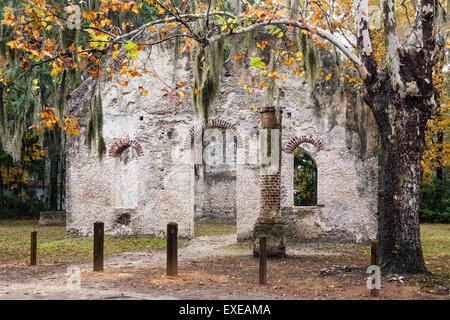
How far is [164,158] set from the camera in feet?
45.4

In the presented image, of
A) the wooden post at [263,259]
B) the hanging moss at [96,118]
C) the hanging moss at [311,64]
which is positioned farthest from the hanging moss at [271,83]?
the wooden post at [263,259]

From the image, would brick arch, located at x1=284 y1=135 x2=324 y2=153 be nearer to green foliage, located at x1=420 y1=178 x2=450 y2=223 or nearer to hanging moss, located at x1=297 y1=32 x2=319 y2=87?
hanging moss, located at x1=297 y1=32 x2=319 y2=87

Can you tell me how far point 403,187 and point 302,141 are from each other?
5.66 m

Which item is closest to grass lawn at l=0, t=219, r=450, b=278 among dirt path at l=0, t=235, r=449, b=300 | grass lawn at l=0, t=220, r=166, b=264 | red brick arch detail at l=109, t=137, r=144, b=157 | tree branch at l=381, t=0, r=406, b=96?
grass lawn at l=0, t=220, r=166, b=264

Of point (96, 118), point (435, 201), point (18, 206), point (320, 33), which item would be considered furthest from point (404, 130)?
point (18, 206)

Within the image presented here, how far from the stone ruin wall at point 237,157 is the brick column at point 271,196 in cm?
245

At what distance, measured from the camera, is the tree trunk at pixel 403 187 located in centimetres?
778

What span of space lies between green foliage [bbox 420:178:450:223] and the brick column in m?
13.5

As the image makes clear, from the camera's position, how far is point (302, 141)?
1339 centimetres

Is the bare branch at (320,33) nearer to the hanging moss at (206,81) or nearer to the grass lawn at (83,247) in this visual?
the hanging moss at (206,81)

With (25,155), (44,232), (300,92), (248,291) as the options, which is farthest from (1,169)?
(248,291)

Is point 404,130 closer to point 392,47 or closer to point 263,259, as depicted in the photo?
point 392,47

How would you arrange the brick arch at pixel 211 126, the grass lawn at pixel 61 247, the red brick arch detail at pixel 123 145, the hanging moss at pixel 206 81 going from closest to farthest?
1. the hanging moss at pixel 206 81
2. the grass lawn at pixel 61 247
3. the brick arch at pixel 211 126
4. the red brick arch detail at pixel 123 145

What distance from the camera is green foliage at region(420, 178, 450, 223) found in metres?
21.7
